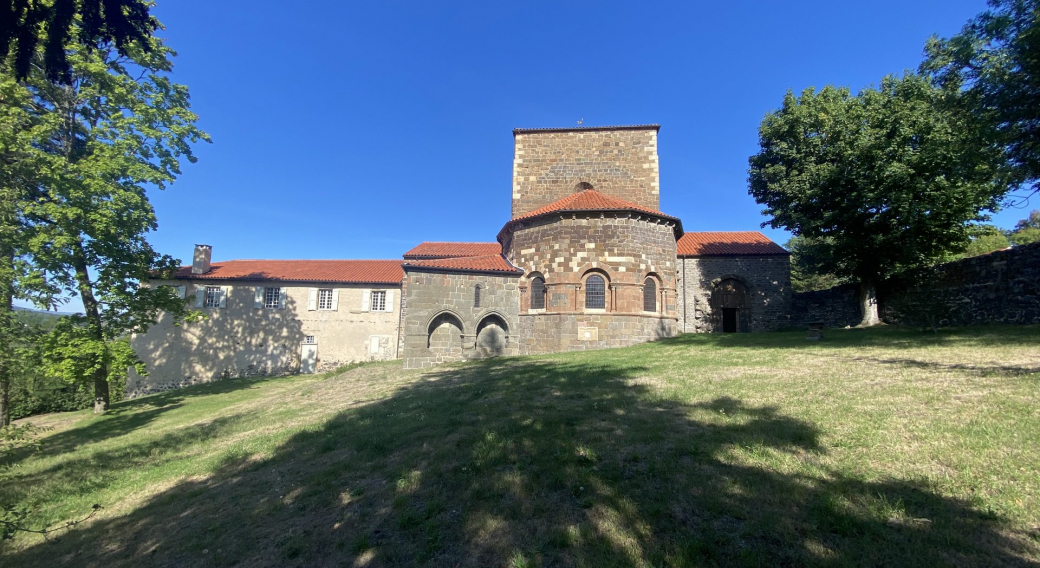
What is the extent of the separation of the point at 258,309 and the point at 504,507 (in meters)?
28.0

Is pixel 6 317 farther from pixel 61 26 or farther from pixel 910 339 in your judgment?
pixel 910 339

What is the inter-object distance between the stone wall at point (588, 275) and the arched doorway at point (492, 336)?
130 cm

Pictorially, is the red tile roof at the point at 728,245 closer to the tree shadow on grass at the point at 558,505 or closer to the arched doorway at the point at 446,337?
the arched doorway at the point at 446,337

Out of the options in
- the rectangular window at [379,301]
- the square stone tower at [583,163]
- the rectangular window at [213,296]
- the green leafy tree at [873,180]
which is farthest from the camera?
the rectangular window at [379,301]

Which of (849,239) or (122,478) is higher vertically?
(849,239)

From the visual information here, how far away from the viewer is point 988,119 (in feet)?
32.8

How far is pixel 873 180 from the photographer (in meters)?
15.6

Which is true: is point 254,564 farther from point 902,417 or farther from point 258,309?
point 258,309

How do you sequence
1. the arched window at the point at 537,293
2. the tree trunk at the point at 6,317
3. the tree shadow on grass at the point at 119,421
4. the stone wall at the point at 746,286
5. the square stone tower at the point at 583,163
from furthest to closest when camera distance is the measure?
the stone wall at the point at 746,286 < the square stone tower at the point at 583,163 < the arched window at the point at 537,293 < the tree trunk at the point at 6,317 < the tree shadow on grass at the point at 119,421

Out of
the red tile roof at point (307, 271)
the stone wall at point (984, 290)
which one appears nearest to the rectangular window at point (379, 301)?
the red tile roof at point (307, 271)

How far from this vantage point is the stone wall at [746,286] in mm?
23766

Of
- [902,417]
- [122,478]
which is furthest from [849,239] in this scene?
[122,478]

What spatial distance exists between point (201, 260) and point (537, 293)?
23241mm

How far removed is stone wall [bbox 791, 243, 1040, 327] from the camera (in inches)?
540
